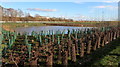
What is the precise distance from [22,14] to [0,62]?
6569 cm

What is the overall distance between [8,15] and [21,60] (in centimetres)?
5174

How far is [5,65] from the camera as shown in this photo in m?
7.02

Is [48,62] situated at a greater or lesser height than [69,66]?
greater

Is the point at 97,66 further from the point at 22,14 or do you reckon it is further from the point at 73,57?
the point at 22,14

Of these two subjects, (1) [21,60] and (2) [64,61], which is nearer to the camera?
(2) [64,61]

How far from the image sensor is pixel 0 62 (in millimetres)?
6949

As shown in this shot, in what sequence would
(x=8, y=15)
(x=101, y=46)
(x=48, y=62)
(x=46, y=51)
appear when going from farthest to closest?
(x=8, y=15)
(x=101, y=46)
(x=46, y=51)
(x=48, y=62)

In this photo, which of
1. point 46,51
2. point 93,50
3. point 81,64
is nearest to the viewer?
point 81,64

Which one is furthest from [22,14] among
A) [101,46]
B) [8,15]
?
[101,46]

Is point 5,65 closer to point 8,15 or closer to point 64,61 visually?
point 64,61

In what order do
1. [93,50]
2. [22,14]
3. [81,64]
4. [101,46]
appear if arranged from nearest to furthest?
[81,64] < [93,50] < [101,46] < [22,14]

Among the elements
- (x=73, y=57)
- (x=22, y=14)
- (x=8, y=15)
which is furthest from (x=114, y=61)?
(x=22, y=14)

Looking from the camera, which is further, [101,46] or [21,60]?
[101,46]

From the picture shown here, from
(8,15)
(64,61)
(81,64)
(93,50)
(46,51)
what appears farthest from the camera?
(8,15)
